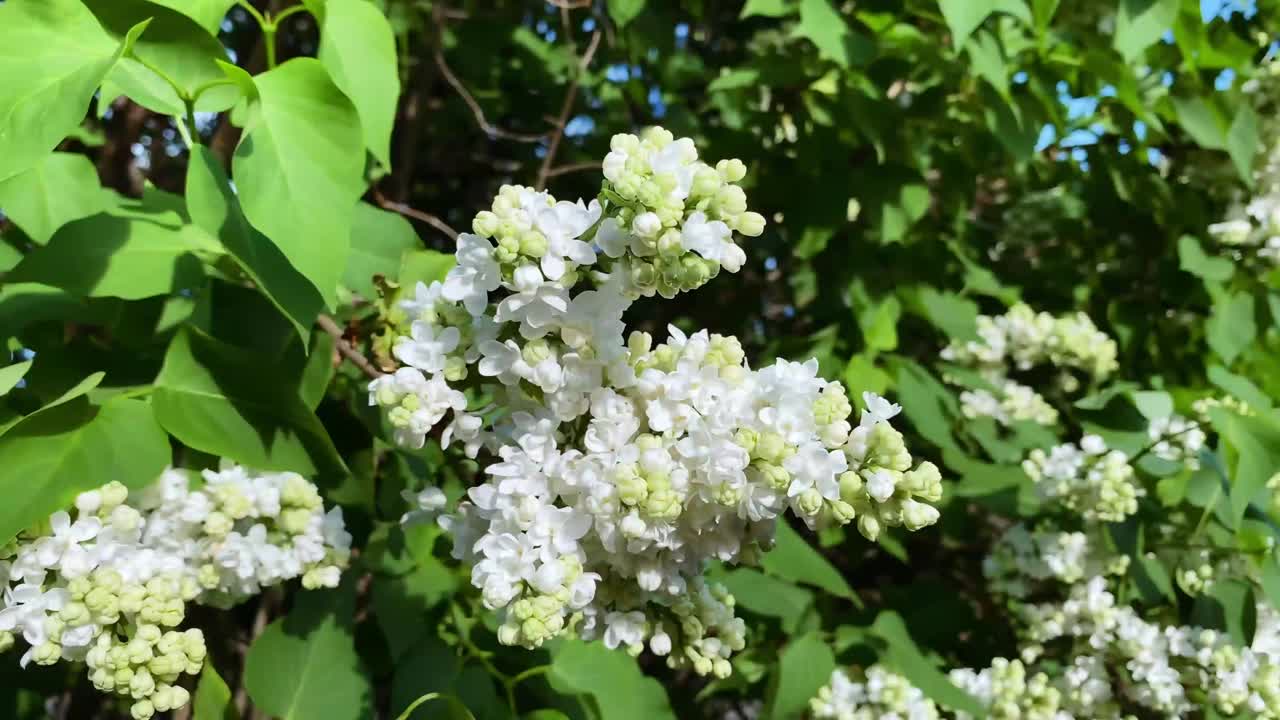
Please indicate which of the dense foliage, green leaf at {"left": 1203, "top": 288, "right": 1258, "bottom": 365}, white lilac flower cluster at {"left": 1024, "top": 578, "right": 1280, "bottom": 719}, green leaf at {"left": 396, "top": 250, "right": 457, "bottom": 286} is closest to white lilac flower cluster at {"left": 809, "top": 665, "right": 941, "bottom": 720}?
the dense foliage

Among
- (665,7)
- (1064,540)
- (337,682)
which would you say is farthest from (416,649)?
(665,7)

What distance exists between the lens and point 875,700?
6.31 ft

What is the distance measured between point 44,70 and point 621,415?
72 centimetres

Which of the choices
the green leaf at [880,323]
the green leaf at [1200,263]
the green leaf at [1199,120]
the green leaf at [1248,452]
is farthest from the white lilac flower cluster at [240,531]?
the green leaf at [1200,263]

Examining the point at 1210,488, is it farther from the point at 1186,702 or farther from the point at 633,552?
the point at 633,552

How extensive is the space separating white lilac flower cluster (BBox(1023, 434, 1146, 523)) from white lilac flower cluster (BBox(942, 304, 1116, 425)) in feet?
1.51

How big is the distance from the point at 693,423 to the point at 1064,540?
1.51 m

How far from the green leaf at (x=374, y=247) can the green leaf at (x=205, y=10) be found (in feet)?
1.23

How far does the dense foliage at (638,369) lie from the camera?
106 centimetres

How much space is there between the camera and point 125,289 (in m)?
1.24

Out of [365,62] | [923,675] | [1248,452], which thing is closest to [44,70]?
[365,62]

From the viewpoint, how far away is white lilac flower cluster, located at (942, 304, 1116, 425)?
2.65 meters

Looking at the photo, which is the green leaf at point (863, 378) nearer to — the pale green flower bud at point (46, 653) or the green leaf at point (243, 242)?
the green leaf at point (243, 242)

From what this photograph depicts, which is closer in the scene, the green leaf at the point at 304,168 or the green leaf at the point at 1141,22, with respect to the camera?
the green leaf at the point at 304,168
